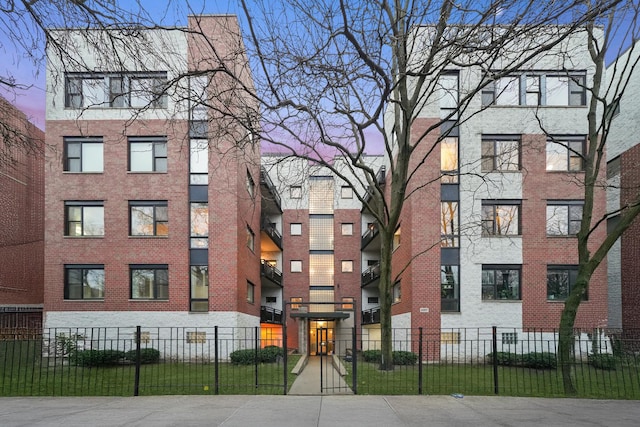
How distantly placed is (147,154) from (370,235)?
630 inches

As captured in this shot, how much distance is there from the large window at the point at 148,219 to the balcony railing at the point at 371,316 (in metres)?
14.0

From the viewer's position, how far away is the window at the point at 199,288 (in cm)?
2245

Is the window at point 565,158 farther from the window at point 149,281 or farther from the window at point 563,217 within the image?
the window at point 149,281

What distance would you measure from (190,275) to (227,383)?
999cm

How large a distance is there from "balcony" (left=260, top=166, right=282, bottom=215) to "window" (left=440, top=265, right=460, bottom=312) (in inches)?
394

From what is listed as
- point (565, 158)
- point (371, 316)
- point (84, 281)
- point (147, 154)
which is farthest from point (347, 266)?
point (84, 281)

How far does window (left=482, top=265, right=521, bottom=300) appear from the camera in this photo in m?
22.9

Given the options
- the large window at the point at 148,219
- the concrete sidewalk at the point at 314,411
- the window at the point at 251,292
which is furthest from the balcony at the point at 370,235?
the concrete sidewalk at the point at 314,411

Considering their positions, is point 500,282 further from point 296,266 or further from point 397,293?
point 296,266

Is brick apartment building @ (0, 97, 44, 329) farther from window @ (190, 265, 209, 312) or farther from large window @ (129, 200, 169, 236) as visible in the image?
window @ (190, 265, 209, 312)

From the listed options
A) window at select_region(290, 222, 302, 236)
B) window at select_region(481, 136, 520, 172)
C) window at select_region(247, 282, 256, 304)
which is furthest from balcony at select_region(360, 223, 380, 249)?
window at select_region(247, 282, 256, 304)

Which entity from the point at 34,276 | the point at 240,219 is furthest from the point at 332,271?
the point at 34,276

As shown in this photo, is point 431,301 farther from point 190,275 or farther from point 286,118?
point 286,118

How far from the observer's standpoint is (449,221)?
23281 millimetres
